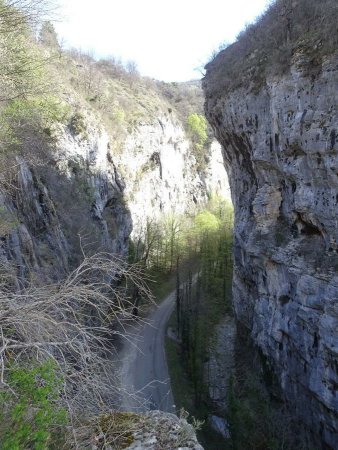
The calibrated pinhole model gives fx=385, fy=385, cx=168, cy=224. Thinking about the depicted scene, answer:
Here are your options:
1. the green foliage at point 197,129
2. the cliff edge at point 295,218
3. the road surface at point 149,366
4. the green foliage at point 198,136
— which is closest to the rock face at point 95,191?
the green foliage at point 198,136

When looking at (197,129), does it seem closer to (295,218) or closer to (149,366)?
(149,366)

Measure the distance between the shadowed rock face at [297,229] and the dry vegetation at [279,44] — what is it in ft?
1.87

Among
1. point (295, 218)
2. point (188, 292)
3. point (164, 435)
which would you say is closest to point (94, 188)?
point (188, 292)

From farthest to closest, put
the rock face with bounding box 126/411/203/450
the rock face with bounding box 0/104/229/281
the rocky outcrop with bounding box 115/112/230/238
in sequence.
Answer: the rocky outcrop with bounding box 115/112/230/238
the rock face with bounding box 0/104/229/281
the rock face with bounding box 126/411/203/450

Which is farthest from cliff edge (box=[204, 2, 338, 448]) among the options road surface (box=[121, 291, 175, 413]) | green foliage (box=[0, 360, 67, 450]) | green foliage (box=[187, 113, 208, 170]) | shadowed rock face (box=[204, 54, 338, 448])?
green foliage (box=[187, 113, 208, 170])

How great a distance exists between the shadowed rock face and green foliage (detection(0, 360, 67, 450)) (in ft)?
39.7

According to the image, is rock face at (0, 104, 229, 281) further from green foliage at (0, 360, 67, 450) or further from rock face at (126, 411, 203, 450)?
rock face at (126, 411, 203, 450)

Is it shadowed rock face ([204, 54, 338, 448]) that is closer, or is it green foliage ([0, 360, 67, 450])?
green foliage ([0, 360, 67, 450])

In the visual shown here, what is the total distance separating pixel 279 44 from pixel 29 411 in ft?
63.7

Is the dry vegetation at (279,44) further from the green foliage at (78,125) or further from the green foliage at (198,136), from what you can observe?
the green foliage at (198,136)

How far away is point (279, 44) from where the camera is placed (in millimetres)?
18891

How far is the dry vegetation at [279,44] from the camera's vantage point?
1572cm

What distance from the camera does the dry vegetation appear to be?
15.7 meters

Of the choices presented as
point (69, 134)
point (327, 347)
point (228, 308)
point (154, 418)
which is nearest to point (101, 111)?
point (69, 134)
